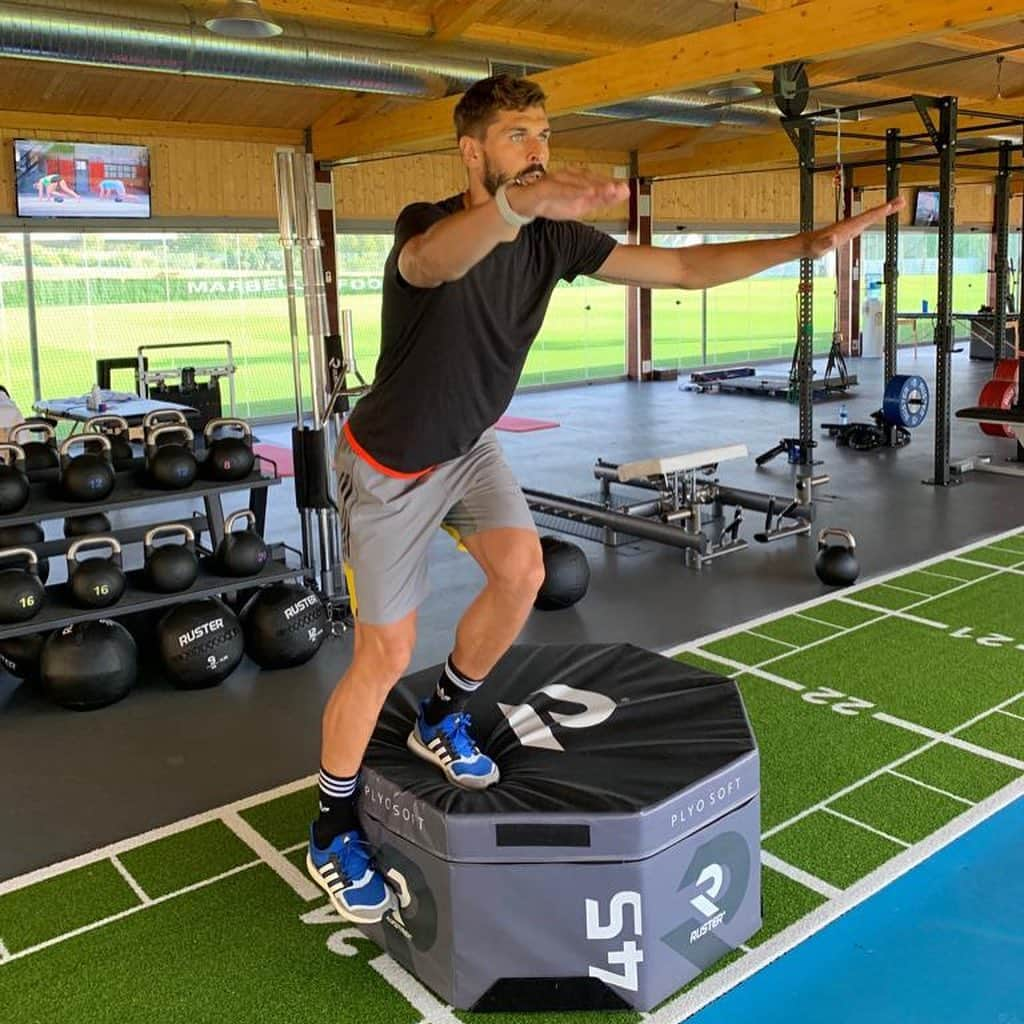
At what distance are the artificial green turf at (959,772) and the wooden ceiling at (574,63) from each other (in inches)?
124

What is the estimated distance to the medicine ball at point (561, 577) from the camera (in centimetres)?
434

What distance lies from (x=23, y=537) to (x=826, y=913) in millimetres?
3515

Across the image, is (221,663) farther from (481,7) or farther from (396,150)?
(396,150)

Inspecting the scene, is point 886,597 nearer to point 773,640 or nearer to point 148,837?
point 773,640

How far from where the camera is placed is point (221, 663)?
359cm

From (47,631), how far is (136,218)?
643 cm

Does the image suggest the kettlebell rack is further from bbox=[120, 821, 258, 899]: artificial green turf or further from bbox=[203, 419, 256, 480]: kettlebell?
bbox=[120, 821, 258, 899]: artificial green turf

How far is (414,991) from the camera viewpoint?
1.99 meters

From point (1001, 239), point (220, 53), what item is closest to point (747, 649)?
point (220, 53)

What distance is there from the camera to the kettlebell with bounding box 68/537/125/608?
349 cm

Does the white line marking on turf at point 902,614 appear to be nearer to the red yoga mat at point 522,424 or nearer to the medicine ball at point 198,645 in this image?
the medicine ball at point 198,645

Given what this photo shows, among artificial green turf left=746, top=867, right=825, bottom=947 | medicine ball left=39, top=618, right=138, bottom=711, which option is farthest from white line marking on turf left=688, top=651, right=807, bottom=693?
medicine ball left=39, top=618, right=138, bottom=711

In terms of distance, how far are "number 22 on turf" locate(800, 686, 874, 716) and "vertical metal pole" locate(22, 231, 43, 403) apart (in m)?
7.58

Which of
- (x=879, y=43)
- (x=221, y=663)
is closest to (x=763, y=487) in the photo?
(x=879, y=43)
